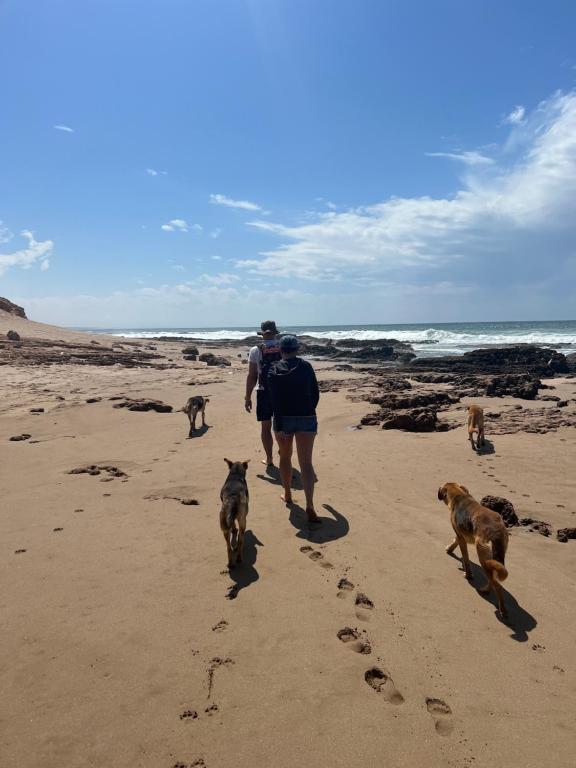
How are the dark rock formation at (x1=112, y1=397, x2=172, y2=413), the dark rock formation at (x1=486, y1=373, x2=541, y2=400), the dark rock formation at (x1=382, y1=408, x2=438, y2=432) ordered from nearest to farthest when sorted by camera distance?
the dark rock formation at (x1=382, y1=408, x2=438, y2=432) < the dark rock formation at (x1=112, y1=397, x2=172, y2=413) < the dark rock formation at (x1=486, y1=373, x2=541, y2=400)

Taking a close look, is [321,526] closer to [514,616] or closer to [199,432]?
[514,616]

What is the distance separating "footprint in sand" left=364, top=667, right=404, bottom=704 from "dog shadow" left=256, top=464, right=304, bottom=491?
135 inches

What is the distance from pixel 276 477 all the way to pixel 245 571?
8.88 ft

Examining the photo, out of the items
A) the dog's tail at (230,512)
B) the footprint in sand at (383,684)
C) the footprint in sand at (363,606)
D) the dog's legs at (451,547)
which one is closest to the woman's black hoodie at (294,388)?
the dog's tail at (230,512)

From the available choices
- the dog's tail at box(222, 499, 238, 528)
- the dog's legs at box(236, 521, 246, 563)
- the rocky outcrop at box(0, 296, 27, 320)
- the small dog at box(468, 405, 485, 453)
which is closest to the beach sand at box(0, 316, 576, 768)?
the dog's legs at box(236, 521, 246, 563)

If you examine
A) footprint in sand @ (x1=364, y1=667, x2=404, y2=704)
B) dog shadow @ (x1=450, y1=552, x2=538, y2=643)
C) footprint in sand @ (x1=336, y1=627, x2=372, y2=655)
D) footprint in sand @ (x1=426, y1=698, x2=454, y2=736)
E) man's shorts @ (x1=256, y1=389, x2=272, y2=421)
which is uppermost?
man's shorts @ (x1=256, y1=389, x2=272, y2=421)

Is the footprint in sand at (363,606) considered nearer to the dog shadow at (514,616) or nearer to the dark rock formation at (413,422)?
the dog shadow at (514,616)

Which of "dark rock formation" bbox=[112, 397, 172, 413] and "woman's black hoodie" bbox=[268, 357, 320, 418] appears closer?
"woman's black hoodie" bbox=[268, 357, 320, 418]

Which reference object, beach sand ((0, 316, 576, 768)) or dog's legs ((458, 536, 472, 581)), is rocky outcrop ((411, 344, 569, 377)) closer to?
beach sand ((0, 316, 576, 768))

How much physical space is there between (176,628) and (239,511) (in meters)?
1.19

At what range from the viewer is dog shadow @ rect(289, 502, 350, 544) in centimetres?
468

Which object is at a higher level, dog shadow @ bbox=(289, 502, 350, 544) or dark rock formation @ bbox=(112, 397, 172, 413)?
dark rock formation @ bbox=(112, 397, 172, 413)

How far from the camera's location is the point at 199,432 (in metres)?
10.1

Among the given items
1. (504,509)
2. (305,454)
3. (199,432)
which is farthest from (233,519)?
(199,432)
